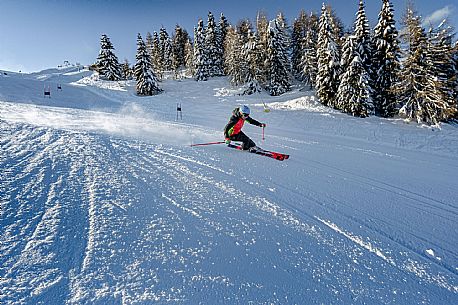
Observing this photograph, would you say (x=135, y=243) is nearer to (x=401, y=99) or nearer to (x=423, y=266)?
(x=423, y=266)

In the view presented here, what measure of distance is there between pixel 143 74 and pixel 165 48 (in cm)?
2947

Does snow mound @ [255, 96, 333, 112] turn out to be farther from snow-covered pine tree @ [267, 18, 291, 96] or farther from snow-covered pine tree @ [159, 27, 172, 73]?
snow-covered pine tree @ [159, 27, 172, 73]

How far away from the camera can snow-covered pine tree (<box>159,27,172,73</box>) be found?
5921 cm

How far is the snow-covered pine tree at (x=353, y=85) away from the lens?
20328mm

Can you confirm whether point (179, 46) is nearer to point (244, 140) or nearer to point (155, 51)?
point (155, 51)

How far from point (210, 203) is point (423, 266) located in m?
2.80

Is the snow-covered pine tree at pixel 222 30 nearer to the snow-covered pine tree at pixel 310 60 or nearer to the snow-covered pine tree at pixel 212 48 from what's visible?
the snow-covered pine tree at pixel 212 48

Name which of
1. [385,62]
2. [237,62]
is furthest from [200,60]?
[385,62]

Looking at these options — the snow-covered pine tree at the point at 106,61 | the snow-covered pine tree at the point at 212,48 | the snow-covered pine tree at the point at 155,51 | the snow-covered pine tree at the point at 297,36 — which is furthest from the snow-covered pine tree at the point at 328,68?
the snow-covered pine tree at the point at 106,61

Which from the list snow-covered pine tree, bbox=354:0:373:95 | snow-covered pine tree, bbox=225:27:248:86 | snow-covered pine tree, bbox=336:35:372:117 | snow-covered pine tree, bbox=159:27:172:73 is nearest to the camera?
snow-covered pine tree, bbox=336:35:372:117

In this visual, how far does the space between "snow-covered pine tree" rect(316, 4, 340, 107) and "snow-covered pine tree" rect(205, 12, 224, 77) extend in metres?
26.0

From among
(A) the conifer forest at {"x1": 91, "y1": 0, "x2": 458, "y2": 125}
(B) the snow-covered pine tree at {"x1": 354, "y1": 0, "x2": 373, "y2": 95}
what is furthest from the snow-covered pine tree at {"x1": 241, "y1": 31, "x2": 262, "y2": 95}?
(B) the snow-covered pine tree at {"x1": 354, "y1": 0, "x2": 373, "y2": 95}

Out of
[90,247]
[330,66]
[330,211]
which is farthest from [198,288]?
[330,66]

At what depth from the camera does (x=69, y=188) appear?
12.7 ft
